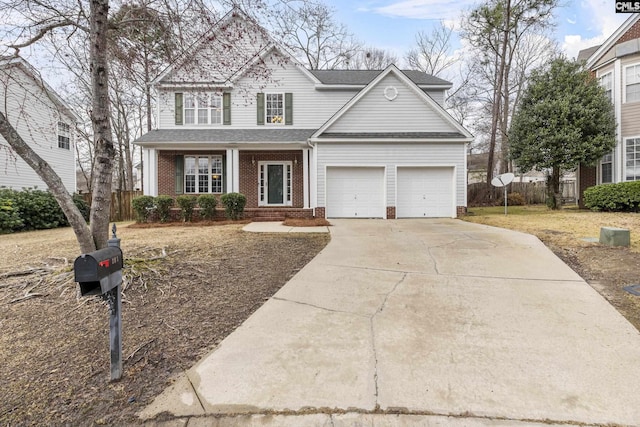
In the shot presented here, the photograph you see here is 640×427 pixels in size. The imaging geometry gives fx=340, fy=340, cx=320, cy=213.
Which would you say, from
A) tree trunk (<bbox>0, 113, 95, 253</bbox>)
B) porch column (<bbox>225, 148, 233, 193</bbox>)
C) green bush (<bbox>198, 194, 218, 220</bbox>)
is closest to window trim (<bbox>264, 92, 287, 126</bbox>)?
porch column (<bbox>225, 148, 233, 193</bbox>)

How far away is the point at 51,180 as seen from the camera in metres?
4.55

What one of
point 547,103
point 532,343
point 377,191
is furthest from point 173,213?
point 547,103

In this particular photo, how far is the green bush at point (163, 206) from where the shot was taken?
1316cm

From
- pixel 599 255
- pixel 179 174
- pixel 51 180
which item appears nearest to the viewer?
pixel 51 180

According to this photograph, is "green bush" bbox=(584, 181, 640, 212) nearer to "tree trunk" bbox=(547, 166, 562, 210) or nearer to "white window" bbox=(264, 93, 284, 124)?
"tree trunk" bbox=(547, 166, 562, 210)

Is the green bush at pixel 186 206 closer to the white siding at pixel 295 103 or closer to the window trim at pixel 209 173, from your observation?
the window trim at pixel 209 173

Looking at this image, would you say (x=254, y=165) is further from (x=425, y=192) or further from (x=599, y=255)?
(x=599, y=255)

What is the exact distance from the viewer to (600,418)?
2.15 m

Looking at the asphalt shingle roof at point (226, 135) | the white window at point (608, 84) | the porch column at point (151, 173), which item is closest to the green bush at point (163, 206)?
the porch column at point (151, 173)

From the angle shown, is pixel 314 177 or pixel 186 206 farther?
pixel 314 177

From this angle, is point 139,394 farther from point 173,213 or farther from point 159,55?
point 173,213

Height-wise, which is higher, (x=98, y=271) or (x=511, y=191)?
(x=511, y=191)

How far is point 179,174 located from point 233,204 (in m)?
3.77

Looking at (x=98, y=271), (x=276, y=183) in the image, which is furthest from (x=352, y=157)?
(x=98, y=271)
